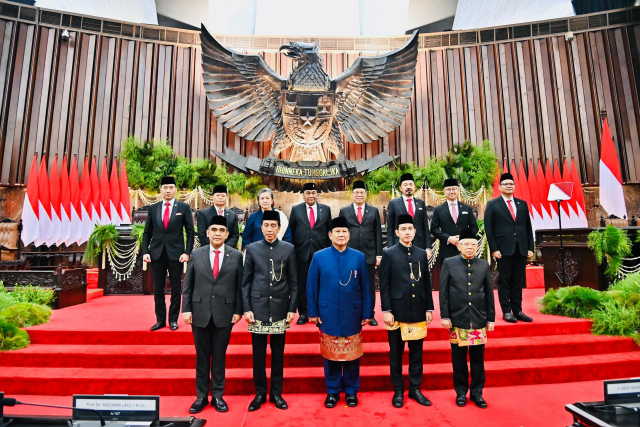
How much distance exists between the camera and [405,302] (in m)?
2.57

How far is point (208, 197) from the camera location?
28.7 feet

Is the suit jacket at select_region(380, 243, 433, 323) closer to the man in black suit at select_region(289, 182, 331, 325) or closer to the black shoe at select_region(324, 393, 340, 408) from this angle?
the black shoe at select_region(324, 393, 340, 408)

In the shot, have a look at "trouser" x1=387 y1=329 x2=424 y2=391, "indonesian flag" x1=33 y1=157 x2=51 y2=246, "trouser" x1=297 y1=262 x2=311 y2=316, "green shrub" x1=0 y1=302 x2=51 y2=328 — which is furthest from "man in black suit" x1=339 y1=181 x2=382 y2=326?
"indonesian flag" x1=33 y1=157 x2=51 y2=246

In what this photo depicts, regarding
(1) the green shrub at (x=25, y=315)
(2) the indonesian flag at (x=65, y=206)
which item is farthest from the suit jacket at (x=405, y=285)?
(2) the indonesian flag at (x=65, y=206)

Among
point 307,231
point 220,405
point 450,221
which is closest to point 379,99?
point 450,221

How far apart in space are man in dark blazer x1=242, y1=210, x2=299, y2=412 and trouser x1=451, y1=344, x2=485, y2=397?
1.19 m

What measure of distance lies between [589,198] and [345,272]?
9829mm

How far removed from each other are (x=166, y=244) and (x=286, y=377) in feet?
5.56

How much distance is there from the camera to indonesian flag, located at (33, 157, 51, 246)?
795 centimetres

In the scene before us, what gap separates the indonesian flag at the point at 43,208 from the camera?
7.95 m

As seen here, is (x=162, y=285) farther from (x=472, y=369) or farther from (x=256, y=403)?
A: (x=472, y=369)

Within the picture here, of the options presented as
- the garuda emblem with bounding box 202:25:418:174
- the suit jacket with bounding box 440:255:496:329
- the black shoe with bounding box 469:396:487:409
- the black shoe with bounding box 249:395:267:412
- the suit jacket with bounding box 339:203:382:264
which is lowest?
the black shoe with bounding box 469:396:487:409

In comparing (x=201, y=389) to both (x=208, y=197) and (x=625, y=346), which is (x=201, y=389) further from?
(x=208, y=197)

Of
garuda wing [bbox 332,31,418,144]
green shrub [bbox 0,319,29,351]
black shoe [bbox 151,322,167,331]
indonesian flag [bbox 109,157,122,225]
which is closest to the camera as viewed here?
green shrub [bbox 0,319,29,351]
